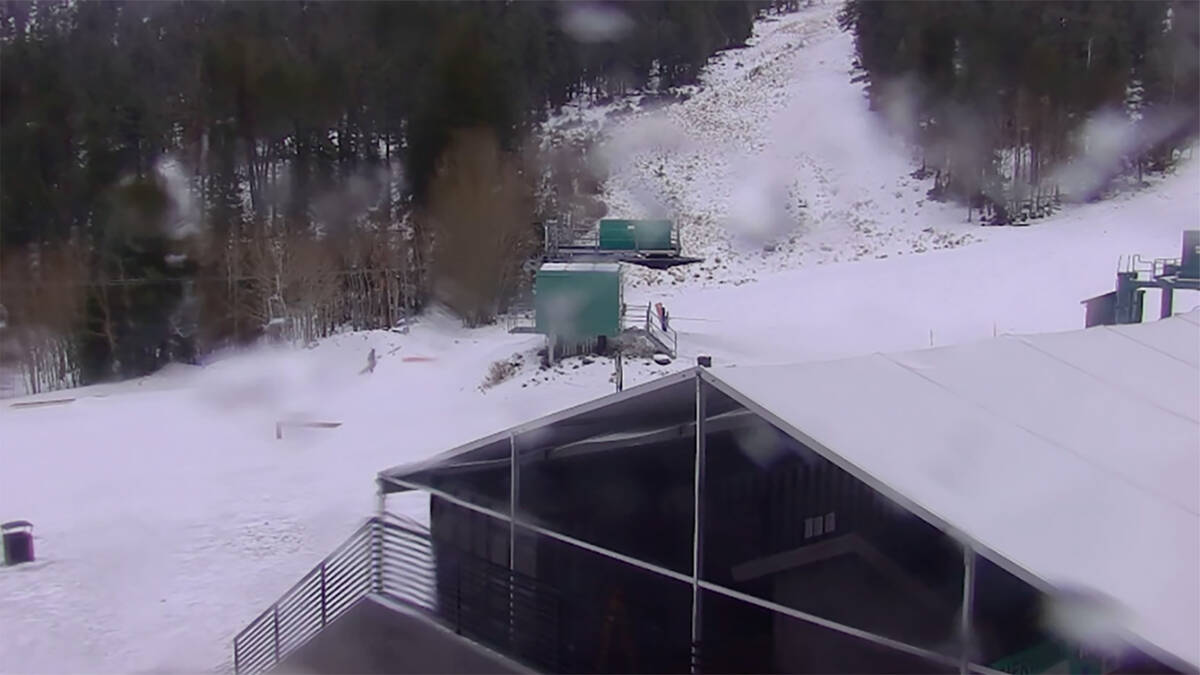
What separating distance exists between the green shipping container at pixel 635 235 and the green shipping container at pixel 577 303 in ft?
16.3

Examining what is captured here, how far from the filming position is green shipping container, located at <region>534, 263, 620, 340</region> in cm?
895

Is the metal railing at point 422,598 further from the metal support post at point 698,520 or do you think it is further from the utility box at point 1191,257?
the utility box at point 1191,257

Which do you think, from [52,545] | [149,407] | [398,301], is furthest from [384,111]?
[52,545]

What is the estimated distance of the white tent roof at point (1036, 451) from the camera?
2168mm

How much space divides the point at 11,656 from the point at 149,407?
183 inches

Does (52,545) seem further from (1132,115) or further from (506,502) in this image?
(1132,115)

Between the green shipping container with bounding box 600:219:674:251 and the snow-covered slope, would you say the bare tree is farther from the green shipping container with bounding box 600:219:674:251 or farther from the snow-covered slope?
the snow-covered slope

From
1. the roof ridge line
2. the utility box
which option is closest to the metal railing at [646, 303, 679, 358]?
the utility box

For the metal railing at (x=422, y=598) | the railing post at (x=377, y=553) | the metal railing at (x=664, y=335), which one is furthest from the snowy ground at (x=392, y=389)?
the railing post at (x=377, y=553)

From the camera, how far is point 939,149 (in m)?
18.1

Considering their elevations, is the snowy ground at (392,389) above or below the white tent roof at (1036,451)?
below

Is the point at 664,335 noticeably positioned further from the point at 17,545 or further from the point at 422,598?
the point at 422,598

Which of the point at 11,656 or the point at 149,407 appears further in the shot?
the point at 149,407

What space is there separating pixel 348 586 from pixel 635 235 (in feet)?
35.4
